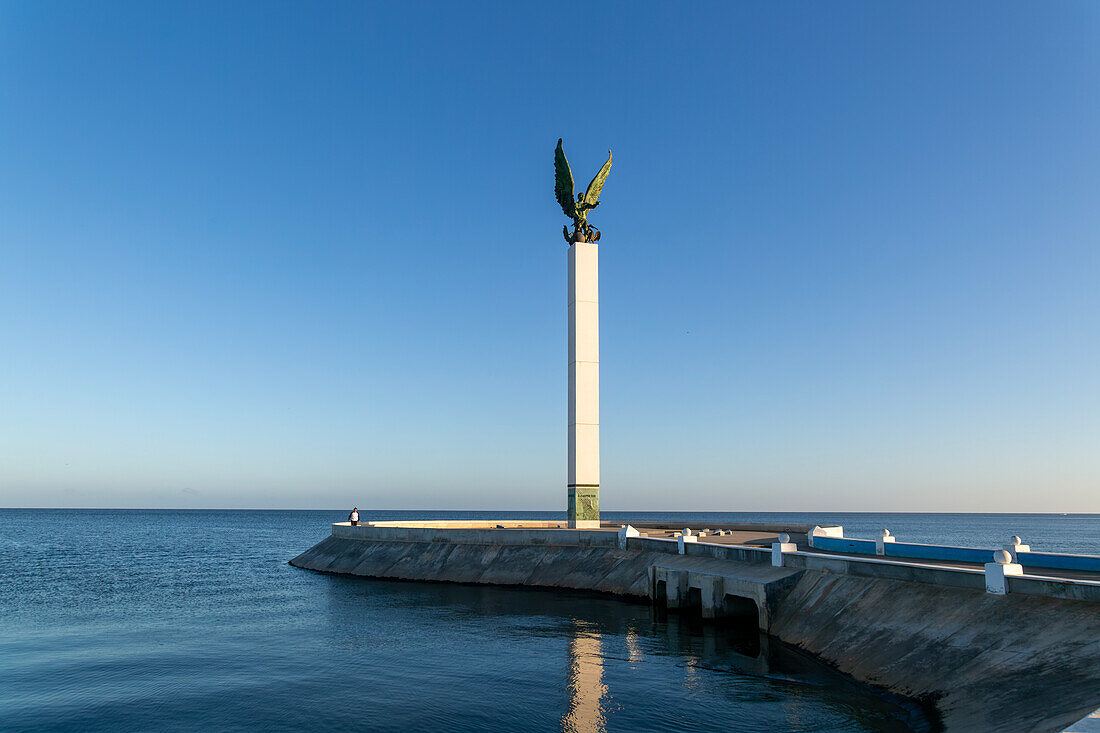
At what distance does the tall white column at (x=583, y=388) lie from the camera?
186 feet

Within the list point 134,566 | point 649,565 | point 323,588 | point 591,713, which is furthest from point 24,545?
point 591,713

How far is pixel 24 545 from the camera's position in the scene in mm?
112812

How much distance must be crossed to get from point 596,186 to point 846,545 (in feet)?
113

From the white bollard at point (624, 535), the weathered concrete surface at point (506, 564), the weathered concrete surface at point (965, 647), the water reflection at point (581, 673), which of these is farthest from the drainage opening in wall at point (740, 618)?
the white bollard at point (624, 535)

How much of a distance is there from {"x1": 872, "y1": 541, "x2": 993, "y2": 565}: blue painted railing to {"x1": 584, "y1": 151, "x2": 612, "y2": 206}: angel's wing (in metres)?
35.2

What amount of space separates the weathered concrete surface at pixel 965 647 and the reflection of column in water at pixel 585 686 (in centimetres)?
829

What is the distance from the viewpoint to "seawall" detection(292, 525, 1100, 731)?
1931 cm

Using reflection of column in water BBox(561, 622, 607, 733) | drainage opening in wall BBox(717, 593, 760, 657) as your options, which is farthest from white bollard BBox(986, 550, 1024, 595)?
reflection of column in water BBox(561, 622, 607, 733)

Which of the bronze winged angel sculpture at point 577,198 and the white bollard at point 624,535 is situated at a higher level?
the bronze winged angel sculpture at point 577,198

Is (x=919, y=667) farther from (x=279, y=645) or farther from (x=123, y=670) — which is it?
(x=123, y=670)

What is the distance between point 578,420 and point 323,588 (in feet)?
74.0

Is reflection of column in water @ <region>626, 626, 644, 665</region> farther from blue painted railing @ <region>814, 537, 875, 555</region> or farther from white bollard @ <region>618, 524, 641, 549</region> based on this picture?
white bollard @ <region>618, 524, 641, 549</region>

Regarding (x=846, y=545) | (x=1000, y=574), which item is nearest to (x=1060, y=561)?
(x=1000, y=574)

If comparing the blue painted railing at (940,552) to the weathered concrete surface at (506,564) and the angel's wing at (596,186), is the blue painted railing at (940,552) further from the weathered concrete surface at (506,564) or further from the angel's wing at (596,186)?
the angel's wing at (596,186)
